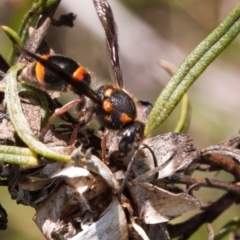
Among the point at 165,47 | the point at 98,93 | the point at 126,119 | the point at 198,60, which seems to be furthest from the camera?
the point at 165,47

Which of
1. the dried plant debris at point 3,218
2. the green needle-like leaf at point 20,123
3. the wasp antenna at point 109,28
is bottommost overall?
the dried plant debris at point 3,218

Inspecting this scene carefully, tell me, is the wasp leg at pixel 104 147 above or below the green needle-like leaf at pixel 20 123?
above

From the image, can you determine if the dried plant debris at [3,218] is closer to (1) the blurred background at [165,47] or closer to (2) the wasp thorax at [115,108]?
(2) the wasp thorax at [115,108]

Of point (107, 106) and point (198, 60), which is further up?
point (198, 60)

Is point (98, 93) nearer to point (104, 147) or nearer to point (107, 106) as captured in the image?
point (107, 106)

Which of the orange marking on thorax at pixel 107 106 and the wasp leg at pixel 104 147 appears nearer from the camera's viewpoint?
the wasp leg at pixel 104 147

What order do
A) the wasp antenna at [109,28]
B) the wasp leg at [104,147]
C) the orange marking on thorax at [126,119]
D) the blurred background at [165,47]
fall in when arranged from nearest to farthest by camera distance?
the wasp leg at [104,147]
the orange marking on thorax at [126,119]
the wasp antenna at [109,28]
the blurred background at [165,47]

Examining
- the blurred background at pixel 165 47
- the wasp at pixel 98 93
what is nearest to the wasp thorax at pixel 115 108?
the wasp at pixel 98 93

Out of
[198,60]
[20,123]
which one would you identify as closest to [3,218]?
[20,123]

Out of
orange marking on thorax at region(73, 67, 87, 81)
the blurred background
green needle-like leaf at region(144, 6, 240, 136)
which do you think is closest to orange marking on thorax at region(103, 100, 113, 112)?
orange marking on thorax at region(73, 67, 87, 81)
